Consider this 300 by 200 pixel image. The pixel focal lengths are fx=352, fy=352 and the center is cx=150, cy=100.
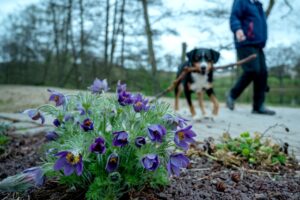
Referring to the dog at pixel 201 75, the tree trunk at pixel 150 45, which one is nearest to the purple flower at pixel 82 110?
the dog at pixel 201 75

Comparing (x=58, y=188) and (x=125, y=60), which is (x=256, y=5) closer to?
(x=58, y=188)

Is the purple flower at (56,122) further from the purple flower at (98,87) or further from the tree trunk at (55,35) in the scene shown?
the tree trunk at (55,35)

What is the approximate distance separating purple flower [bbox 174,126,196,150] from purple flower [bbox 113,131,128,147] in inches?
9.1

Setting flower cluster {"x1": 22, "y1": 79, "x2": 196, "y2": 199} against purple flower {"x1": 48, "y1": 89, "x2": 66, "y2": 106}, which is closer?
flower cluster {"x1": 22, "y1": 79, "x2": 196, "y2": 199}

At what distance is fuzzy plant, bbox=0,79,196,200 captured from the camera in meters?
1.41

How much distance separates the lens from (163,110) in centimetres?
158

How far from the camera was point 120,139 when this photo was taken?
4.59ft

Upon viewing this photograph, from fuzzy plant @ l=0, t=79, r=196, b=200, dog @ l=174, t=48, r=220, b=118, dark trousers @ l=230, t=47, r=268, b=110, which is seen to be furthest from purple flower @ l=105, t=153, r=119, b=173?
dark trousers @ l=230, t=47, r=268, b=110

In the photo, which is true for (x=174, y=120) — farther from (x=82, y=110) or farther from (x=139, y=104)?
(x=82, y=110)

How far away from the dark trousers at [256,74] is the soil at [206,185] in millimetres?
4373

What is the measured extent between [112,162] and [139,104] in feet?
0.94

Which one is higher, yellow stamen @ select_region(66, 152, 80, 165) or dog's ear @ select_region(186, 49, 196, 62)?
dog's ear @ select_region(186, 49, 196, 62)

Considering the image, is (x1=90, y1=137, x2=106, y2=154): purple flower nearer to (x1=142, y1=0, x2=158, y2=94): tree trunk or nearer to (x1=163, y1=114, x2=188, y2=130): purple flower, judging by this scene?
(x1=163, y1=114, x2=188, y2=130): purple flower

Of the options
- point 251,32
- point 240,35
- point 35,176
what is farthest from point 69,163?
point 251,32
